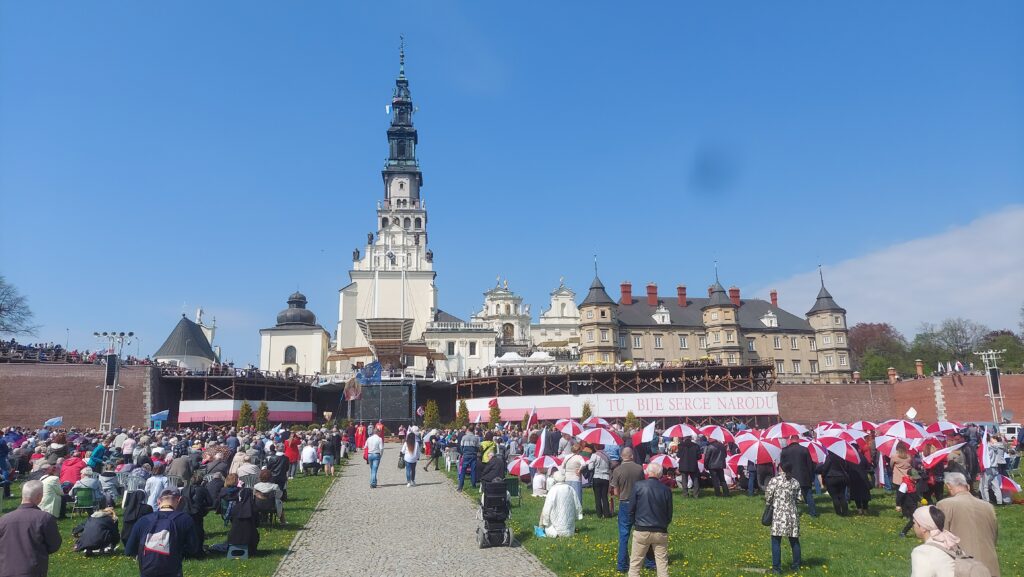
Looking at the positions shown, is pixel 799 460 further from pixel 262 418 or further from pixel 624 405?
pixel 624 405

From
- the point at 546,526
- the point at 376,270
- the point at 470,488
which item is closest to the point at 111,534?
the point at 546,526

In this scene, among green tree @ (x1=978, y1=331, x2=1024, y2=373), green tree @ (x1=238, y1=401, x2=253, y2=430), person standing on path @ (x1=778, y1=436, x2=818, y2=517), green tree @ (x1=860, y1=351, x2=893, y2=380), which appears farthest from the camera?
green tree @ (x1=860, y1=351, x2=893, y2=380)

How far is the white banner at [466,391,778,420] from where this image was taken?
174ft

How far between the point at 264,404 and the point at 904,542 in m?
42.3

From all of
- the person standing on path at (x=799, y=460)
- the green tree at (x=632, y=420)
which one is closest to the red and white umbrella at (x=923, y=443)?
the person standing on path at (x=799, y=460)

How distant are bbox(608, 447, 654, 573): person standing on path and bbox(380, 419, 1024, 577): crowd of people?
2 cm

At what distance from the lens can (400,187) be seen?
87438 millimetres

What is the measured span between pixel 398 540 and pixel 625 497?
14.8ft

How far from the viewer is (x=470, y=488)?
1955 cm

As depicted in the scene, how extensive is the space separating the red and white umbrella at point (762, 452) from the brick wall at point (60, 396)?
134ft

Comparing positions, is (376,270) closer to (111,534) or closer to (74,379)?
(74,379)

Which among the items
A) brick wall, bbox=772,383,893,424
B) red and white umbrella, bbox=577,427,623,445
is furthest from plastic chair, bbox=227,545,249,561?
brick wall, bbox=772,383,893,424

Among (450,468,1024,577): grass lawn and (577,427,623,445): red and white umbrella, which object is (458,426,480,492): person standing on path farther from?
(450,468,1024,577): grass lawn

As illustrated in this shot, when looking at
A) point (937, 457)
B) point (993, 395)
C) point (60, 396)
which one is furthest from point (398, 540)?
point (993, 395)
